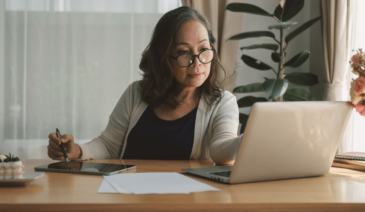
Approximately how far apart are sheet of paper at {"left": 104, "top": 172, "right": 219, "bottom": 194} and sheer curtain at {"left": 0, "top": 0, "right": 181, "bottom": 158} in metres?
1.87

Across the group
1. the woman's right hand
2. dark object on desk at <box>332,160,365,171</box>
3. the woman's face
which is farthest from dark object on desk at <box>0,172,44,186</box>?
dark object on desk at <box>332,160,365,171</box>

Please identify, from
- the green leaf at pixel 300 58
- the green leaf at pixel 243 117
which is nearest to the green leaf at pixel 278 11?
the green leaf at pixel 300 58

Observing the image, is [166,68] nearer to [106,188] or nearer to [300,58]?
[106,188]

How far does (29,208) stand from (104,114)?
2075mm

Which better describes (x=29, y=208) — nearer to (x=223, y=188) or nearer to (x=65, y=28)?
(x=223, y=188)

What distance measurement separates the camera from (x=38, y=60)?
8.63 ft

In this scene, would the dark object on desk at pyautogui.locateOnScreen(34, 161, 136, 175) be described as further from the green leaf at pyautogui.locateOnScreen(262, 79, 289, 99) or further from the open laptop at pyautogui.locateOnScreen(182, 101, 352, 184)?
the green leaf at pyautogui.locateOnScreen(262, 79, 289, 99)

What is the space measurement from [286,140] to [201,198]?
0.26 m

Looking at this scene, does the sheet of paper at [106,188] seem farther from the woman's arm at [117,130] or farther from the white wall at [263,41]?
the white wall at [263,41]

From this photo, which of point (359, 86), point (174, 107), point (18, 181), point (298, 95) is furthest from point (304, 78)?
point (18, 181)

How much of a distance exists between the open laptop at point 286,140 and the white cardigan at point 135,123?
0.40m

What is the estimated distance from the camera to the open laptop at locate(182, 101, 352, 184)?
76 cm

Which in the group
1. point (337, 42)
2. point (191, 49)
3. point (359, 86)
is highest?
point (337, 42)

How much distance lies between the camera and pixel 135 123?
1.46 m
